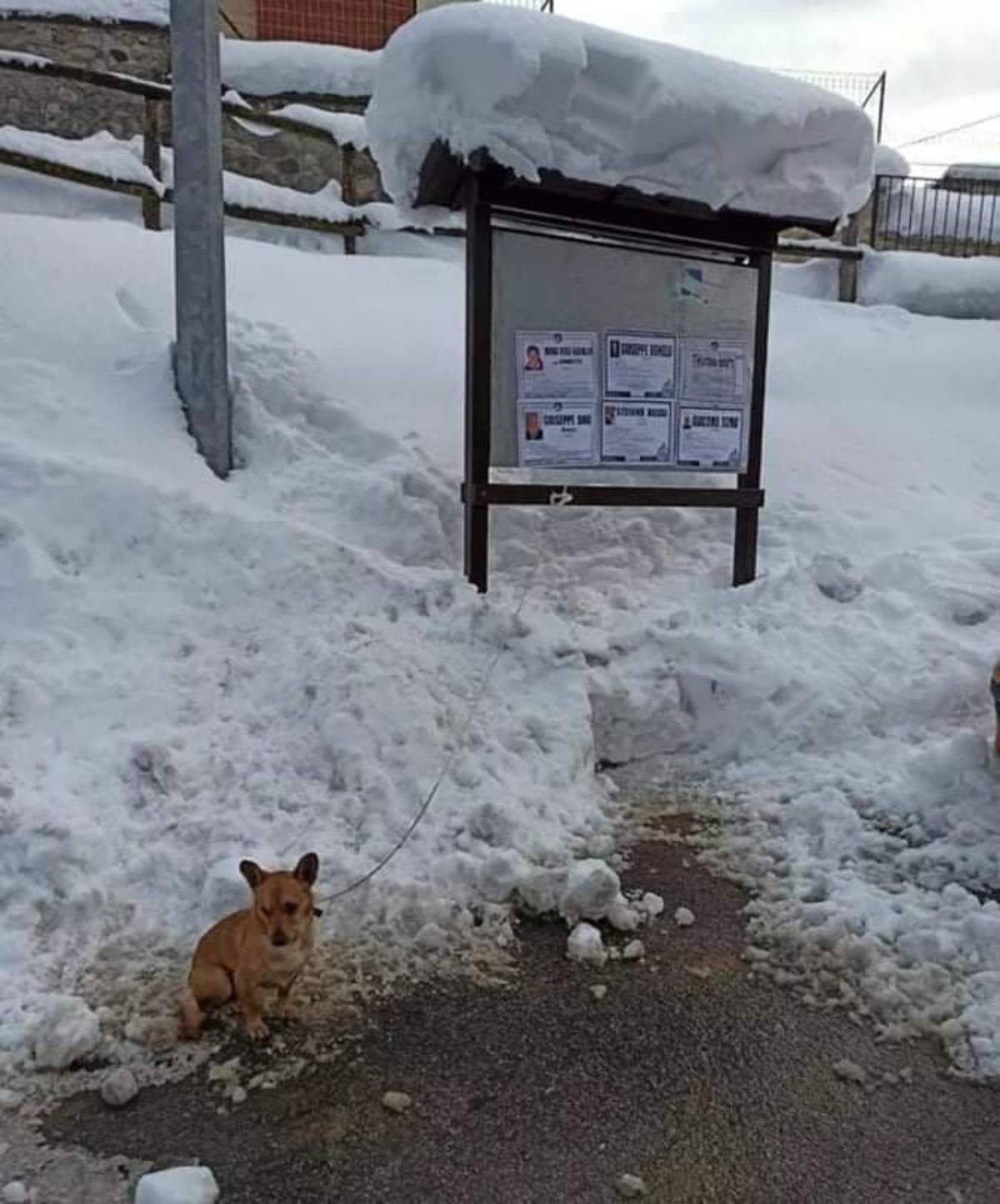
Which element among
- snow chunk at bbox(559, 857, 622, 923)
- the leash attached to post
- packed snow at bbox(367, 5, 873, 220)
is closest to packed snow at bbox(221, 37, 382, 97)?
packed snow at bbox(367, 5, 873, 220)

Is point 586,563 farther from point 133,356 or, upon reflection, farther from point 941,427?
point 941,427

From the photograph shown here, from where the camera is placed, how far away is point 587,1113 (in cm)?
266

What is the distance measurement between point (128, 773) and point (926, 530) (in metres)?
5.18

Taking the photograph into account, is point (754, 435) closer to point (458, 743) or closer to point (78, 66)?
point (458, 743)

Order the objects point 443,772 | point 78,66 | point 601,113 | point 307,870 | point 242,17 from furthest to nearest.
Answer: point 242,17, point 78,66, point 601,113, point 443,772, point 307,870

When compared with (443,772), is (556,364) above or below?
above

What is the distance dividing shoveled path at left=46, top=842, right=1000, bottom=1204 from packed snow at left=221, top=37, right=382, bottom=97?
1295 cm

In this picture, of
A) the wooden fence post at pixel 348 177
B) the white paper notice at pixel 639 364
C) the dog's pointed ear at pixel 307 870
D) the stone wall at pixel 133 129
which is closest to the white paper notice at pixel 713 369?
the white paper notice at pixel 639 364

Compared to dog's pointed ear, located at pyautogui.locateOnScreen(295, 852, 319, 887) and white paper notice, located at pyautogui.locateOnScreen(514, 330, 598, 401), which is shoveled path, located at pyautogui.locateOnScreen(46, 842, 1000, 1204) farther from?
white paper notice, located at pyautogui.locateOnScreen(514, 330, 598, 401)

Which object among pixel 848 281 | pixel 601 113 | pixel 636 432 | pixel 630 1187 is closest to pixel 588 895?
pixel 630 1187

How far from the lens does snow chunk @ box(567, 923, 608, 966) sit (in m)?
3.32

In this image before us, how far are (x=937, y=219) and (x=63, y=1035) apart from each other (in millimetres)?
15541

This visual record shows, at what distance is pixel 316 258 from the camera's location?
30.4 ft

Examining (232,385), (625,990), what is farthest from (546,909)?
(232,385)
